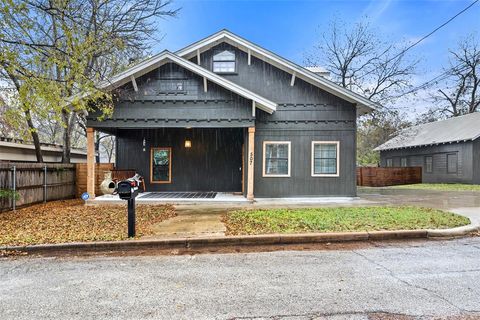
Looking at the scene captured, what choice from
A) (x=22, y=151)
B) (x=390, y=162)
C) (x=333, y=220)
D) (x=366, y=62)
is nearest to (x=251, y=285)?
(x=333, y=220)

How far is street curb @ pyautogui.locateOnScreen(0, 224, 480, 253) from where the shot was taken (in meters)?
5.31

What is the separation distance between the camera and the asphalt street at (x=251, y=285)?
297 centimetres

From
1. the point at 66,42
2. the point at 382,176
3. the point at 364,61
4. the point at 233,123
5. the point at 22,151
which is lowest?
the point at 382,176

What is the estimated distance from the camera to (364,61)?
66.9 ft

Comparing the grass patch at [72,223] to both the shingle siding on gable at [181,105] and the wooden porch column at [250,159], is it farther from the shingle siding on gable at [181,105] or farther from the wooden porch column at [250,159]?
the shingle siding on gable at [181,105]

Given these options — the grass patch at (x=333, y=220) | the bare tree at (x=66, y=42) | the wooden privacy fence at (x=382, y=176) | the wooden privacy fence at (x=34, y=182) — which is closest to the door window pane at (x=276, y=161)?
the grass patch at (x=333, y=220)

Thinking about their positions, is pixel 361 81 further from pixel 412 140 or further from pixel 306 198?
pixel 306 198

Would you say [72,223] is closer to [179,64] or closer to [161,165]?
[179,64]

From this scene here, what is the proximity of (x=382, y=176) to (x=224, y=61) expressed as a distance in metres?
14.4

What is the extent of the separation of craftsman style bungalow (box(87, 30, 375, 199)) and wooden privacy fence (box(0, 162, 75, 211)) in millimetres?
1863

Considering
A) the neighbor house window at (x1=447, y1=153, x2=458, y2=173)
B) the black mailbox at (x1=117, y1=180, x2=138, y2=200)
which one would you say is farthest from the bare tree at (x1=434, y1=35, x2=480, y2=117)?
the black mailbox at (x1=117, y1=180, x2=138, y2=200)

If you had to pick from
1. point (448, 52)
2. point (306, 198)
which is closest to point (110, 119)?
point (306, 198)

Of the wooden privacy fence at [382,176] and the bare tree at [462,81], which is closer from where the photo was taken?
the wooden privacy fence at [382,176]

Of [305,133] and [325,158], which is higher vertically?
[305,133]
